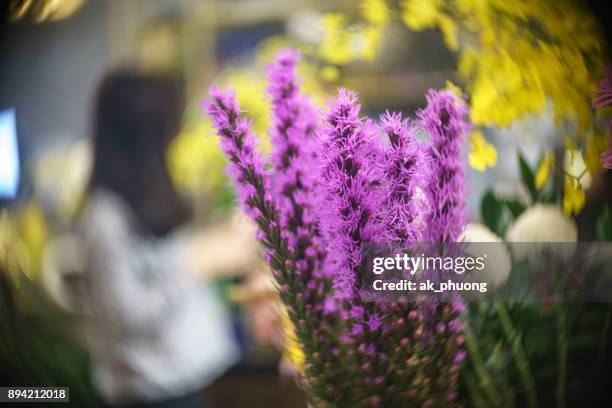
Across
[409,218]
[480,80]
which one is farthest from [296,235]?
[480,80]

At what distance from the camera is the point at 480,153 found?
108 centimetres

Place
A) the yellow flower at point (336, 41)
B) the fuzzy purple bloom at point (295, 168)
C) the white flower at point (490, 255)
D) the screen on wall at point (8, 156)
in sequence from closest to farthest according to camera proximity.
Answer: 1. the fuzzy purple bloom at point (295, 168)
2. the white flower at point (490, 255)
3. the yellow flower at point (336, 41)
4. the screen on wall at point (8, 156)

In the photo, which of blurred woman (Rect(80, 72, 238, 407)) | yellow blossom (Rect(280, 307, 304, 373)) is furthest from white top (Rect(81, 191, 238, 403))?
yellow blossom (Rect(280, 307, 304, 373))

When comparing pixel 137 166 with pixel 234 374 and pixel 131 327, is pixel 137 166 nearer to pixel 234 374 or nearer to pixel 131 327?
pixel 131 327

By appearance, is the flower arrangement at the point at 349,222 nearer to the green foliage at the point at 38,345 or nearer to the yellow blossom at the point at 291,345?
the yellow blossom at the point at 291,345

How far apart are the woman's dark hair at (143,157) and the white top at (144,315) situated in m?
0.03

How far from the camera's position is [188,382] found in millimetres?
1214

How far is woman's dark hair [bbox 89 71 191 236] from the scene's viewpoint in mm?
1181

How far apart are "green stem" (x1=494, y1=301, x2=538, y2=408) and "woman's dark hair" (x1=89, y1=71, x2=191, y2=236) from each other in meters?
0.64

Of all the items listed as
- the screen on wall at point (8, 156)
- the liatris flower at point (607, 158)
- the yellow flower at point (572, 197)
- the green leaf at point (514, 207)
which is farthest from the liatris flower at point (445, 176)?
the screen on wall at point (8, 156)

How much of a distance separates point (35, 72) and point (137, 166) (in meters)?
0.34

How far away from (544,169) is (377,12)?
0.44 meters

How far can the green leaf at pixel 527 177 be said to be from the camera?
1.08 m

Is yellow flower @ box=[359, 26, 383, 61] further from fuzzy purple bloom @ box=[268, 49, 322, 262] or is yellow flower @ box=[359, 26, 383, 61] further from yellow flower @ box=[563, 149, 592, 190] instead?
Answer: yellow flower @ box=[563, 149, 592, 190]
